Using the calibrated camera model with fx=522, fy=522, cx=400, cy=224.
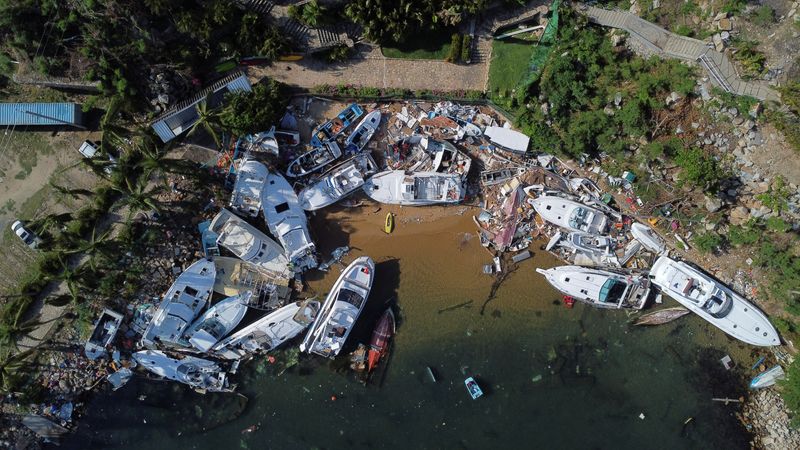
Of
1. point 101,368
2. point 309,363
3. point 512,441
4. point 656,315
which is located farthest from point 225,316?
point 656,315

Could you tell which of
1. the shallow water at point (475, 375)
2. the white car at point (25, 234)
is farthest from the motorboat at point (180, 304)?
the white car at point (25, 234)

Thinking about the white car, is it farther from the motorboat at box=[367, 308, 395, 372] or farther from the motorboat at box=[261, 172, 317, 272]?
the motorboat at box=[367, 308, 395, 372]

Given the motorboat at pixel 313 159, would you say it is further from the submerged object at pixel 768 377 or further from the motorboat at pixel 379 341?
the submerged object at pixel 768 377

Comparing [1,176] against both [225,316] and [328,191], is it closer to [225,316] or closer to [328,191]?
[225,316]

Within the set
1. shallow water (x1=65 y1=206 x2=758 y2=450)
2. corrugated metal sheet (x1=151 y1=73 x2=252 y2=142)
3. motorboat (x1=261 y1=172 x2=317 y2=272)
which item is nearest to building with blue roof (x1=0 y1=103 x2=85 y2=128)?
corrugated metal sheet (x1=151 y1=73 x2=252 y2=142)

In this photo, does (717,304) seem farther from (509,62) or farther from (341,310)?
(341,310)

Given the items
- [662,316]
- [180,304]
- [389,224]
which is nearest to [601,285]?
[662,316]

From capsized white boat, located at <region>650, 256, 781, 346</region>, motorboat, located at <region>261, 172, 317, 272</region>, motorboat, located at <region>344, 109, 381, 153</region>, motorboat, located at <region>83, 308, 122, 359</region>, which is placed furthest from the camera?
motorboat, located at <region>344, 109, 381, 153</region>
